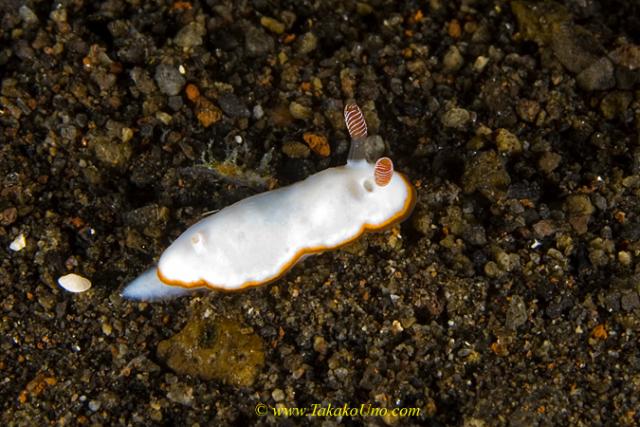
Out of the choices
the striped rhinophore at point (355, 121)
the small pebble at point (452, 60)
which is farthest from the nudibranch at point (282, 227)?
the small pebble at point (452, 60)

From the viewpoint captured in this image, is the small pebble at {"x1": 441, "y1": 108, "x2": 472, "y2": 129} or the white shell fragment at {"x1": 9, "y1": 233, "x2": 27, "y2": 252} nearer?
the white shell fragment at {"x1": 9, "y1": 233, "x2": 27, "y2": 252}

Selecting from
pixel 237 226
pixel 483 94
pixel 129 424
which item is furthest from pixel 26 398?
pixel 483 94

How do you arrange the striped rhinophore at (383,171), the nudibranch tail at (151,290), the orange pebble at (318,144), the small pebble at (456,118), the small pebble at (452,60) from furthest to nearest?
1. the small pebble at (452,60)
2. the small pebble at (456,118)
3. the orange pebble at (318,144)
4. the nudibranch tail at (151,290)
5. the striped rhinophore at (383,171)

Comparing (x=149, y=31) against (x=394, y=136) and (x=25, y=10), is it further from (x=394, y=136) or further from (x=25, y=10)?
(x=394, y=136)

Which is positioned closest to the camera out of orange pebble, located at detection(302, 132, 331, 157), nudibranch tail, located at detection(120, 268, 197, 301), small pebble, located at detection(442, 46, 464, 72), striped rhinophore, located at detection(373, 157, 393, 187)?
striped rhinophore, located at detection(373, 157, 393, 187)

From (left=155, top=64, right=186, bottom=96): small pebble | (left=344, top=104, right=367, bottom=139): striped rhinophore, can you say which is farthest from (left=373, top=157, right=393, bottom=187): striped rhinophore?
(left=155, top=64, right=186, bottom=96): small pebble

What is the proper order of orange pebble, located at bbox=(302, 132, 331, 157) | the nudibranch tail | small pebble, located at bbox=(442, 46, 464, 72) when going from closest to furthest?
the nudibranch tail, orange pebble, located at bbox=(302, 132, 331, 157), small pebble, located at bbox=(442, 46, 464, 72)

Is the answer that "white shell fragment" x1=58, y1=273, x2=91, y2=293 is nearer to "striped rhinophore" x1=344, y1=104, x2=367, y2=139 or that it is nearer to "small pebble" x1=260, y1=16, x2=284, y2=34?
"striped rhinophore" x1=344, y1=104, x2=367, y2=139

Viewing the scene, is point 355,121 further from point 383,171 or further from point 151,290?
point 151,290

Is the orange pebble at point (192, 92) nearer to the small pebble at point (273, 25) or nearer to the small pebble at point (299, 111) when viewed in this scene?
the small pebble at point (299, 111)
